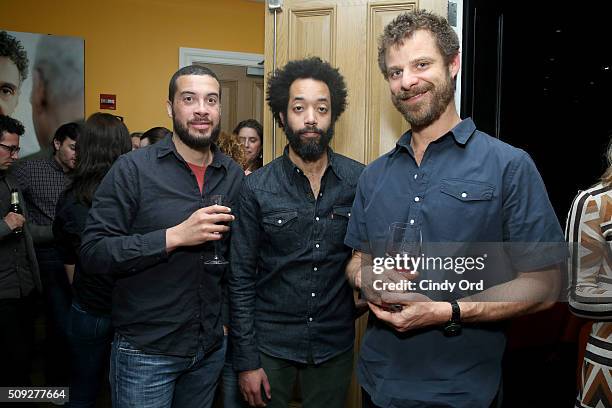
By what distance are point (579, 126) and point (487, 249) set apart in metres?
2.11

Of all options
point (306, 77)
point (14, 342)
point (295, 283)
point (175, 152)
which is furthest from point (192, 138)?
point (14, 342)

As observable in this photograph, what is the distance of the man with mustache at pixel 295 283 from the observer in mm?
1857

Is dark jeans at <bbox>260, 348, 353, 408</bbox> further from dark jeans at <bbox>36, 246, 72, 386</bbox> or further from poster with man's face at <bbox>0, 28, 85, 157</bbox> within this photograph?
poster with man's face at <bbox>0, 28, 85, 157</bbox>

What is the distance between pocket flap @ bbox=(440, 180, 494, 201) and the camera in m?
1.37

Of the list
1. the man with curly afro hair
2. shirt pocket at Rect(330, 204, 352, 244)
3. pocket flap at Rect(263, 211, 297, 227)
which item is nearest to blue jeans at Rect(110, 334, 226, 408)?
pocket flap at Rect(263, 211, 297, 227)

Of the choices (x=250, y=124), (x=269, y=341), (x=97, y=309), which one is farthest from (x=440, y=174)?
(x=250, y=124)

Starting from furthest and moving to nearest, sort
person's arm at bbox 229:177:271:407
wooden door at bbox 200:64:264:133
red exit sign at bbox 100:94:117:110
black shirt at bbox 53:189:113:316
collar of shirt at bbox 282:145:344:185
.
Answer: wooden door at bbox 200:64:264:133
red exit sign at bbox 100:94:117:110
black shirt at bbox 53:189:113:316
collar of shirt at bbox 282:145:344:185
person's arm at bbox 229:177:271:407

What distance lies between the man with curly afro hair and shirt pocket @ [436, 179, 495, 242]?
4.56 metres

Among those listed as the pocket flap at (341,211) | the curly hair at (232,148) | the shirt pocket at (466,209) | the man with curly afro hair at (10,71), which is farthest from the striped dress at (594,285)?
the man with curly afro hair at (10,71)

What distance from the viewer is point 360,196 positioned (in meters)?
1.64

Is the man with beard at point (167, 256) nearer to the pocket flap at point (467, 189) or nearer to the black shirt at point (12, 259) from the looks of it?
the pocket flap at point (467, 189)

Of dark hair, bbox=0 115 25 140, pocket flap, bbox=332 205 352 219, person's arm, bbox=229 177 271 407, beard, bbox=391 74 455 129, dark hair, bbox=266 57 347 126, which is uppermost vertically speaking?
dark hair, bbox=266 57 347 126

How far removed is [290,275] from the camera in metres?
1.87

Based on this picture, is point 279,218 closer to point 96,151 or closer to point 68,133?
point 96,151
